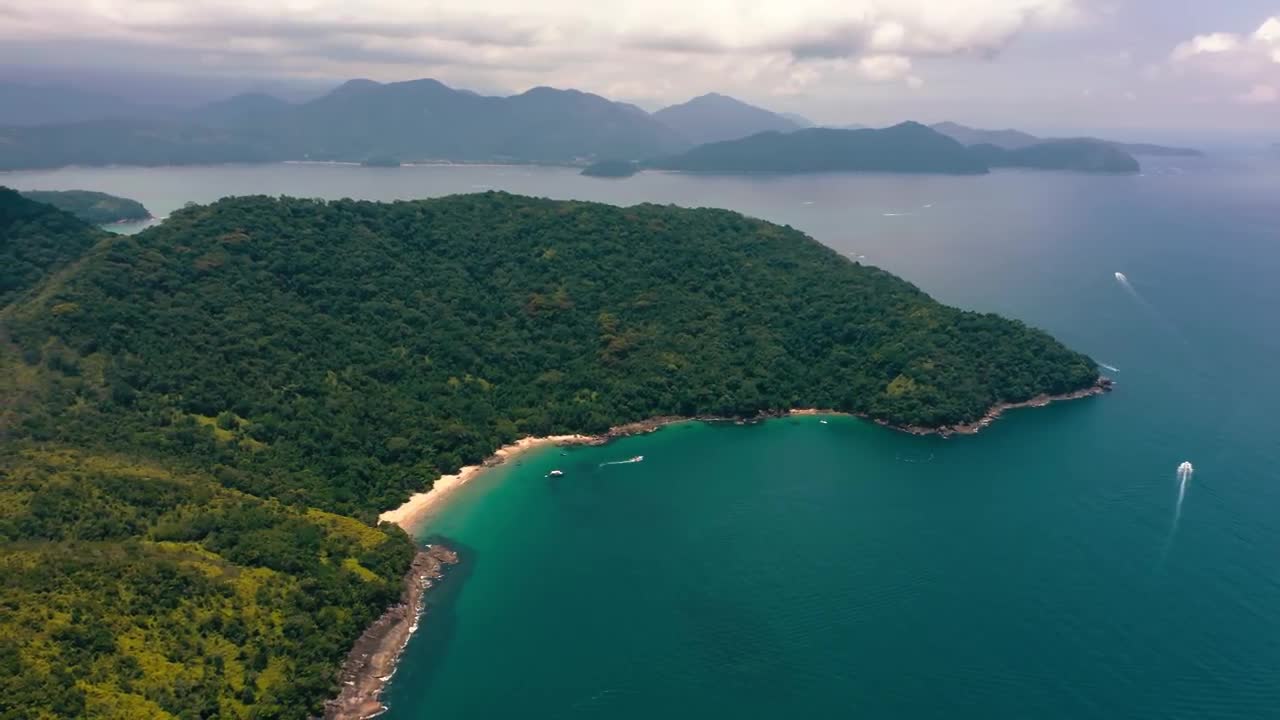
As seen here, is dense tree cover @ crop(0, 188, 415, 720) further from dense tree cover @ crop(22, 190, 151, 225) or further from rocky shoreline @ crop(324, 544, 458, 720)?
dense tree cover @ crop(22, 190, 151, 225)

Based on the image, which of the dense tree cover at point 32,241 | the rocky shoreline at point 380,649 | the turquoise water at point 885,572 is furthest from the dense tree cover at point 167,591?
the dense tree cover at point 32,241

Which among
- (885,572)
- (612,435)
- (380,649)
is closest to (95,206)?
(612,435)

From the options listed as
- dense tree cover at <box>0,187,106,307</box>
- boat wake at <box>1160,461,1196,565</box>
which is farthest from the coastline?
dense tree cover at <box>0,187,106,307</box>

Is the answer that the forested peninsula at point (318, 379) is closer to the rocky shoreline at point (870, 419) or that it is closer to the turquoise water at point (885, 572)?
the rocky shoreline at point (870, 419)

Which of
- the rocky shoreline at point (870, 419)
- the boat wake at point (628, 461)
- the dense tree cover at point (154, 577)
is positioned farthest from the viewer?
the rocky shoreline at point (870, 419)

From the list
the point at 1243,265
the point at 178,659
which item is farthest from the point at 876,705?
the point at 1243,265

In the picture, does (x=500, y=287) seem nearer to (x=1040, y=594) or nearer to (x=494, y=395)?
(x=494, y=395)

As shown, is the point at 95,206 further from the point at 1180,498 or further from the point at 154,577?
the point at 1180,498

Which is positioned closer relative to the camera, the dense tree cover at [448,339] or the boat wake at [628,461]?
the dense tree cover at [448,339]
